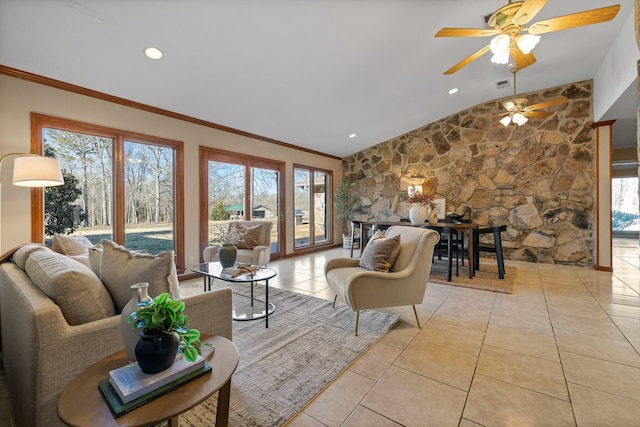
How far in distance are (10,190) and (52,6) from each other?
1786mm

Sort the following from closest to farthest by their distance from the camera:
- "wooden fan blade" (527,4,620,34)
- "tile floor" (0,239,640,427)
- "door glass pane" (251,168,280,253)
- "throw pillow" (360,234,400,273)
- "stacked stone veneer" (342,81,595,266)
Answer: "tile floor" (0,239,640,427) < "wooden fan blade" (527,4,620,34) < "throw pillow" (360,234,400,273) < "stacked stone veneer" (342,81,595,266) < "door glass pane" (251,168,280,253)

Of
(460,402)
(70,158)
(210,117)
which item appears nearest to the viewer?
(460,402)

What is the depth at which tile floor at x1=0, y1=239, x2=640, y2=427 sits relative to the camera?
1.43 meters

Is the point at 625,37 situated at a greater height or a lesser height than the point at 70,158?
greater

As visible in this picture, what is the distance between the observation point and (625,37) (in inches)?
128

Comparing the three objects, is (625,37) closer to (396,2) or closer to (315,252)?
(396,2)

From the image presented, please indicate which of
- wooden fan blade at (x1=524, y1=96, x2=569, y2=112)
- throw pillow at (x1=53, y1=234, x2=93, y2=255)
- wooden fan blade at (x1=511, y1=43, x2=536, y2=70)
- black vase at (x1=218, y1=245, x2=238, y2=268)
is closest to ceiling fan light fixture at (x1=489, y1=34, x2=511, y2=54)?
wooden fan blade at (x1=511, y1=43, x2=536, y2=70)

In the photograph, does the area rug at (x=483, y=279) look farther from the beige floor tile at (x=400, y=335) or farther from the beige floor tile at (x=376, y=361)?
the beige floor tile at (x=376, y=361)

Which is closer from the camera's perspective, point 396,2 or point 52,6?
point 52,6

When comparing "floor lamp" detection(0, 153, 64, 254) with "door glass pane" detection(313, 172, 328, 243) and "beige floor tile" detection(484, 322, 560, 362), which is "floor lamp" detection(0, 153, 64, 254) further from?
"door glass pane" detection(313, 172, 328, 243)

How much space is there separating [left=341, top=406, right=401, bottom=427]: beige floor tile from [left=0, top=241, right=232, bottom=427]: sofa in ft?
2.91

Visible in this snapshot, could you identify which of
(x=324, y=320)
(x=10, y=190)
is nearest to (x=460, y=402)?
(x=324, y=320)

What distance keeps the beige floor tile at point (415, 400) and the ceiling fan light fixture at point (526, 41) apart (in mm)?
2784

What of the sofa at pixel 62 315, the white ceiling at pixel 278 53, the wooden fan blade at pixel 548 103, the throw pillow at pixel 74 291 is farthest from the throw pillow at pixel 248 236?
the wooden fan blade at pixel 548 103
